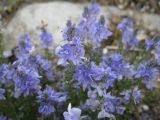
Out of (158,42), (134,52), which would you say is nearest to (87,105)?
(158,42)

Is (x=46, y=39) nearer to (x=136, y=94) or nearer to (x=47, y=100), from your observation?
(x=47, y=100)

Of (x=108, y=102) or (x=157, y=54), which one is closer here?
(x=108, y=102)

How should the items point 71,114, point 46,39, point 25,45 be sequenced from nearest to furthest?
1. point 71,114
2. point 25,45
3. point 46,39

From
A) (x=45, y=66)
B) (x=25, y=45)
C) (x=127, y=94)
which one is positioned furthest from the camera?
(x=25, y=45)

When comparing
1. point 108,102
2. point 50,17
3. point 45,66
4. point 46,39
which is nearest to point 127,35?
point 46,39

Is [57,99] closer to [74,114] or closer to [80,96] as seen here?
[80,96]

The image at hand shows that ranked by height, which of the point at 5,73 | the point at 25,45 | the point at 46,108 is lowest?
the point at 46,108
